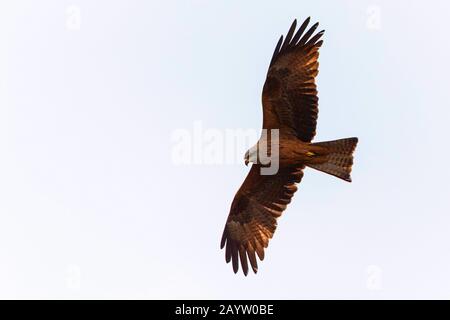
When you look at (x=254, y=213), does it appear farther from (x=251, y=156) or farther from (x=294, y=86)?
(x=294, y=86)

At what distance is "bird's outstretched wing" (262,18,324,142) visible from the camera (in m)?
13.8

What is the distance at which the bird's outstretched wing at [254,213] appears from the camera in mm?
14750

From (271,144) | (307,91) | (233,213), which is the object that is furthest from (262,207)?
(307,91)

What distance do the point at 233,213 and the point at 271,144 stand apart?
1.86 metres

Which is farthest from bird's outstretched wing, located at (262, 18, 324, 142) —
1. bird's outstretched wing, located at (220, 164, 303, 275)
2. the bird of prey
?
bird's outstretched wing, located at (220, 164, 303, 275)

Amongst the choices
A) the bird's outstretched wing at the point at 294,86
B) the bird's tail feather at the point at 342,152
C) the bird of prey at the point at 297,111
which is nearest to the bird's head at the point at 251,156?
the bird of prey at the point at 297,111

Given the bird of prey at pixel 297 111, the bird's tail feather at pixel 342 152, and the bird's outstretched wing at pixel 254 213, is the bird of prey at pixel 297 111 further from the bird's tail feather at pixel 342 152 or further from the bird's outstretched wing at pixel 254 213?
the bird's outstretched wing at pixel 254 213

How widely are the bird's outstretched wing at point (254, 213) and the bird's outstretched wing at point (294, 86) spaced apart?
1081 millimetres

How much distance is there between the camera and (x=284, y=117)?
45.6ft

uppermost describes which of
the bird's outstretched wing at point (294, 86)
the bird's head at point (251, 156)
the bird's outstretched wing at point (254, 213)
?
the bird's outstretched wing at point (294, 86)

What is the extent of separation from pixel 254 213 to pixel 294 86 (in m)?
2.60

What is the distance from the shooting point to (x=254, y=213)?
15125 mm

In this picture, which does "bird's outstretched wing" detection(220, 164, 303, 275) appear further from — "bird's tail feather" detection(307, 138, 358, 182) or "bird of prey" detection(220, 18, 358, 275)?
"bird's tail feather" detection(307, 138, 358, 182)

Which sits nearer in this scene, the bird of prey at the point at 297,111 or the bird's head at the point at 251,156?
the bird of prey at the point at 297,111
